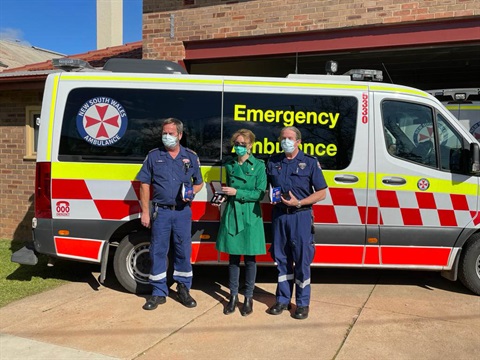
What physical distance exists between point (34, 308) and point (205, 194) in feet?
6.98

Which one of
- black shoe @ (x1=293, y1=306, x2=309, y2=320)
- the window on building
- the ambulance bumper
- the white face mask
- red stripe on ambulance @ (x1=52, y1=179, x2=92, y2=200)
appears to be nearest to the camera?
the white face mask

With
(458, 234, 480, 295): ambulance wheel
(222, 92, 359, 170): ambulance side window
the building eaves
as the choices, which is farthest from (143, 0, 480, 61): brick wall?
(458, 234, 480, 295): ambulance wheel

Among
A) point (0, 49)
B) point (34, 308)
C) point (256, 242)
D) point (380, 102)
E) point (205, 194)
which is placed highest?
point (0, 49)

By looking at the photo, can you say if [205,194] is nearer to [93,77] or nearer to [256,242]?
[256,242]

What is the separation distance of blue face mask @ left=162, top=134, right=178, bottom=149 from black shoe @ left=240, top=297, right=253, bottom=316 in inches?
67.0

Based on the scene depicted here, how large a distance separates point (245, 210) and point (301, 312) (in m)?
1.13

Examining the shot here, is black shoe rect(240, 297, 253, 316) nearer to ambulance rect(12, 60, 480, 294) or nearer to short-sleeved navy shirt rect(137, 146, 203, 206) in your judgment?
ambulance rect(12, 60, 480, 294)

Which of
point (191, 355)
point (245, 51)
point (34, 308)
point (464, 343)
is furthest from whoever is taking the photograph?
point (245, 51)

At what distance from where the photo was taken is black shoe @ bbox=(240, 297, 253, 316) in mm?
4261

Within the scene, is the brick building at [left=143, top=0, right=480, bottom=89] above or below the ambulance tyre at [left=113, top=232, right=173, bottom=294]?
above

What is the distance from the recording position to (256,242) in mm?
4148

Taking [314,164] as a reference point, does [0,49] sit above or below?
above

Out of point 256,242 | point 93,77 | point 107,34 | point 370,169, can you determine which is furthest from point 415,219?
point 107,34

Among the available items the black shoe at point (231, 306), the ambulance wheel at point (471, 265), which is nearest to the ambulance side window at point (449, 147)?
the ambulance wheel at point (471, 265)
